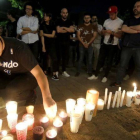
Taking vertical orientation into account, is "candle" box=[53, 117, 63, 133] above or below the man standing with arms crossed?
below

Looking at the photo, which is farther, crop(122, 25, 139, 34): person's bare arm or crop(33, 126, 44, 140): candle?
crop(122, 25, 139, 34): person's bare arm

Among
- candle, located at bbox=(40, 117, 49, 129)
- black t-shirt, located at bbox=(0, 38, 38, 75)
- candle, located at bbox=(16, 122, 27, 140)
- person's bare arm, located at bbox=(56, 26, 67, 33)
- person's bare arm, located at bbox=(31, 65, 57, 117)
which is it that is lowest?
candle, located at bbox=(40, 117, 49, 129)

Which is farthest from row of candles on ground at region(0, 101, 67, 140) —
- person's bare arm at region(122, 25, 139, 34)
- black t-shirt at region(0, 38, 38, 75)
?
person's bare arm at region(122, 25, 139, 34)

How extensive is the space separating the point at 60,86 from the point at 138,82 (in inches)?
68.9

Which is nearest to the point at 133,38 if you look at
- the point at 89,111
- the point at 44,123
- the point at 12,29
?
the point at 89,111

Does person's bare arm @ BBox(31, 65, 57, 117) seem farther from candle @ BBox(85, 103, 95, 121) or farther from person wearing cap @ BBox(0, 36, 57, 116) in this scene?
candle @ BBox(85, 103, 95, 121)

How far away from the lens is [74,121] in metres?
1.50

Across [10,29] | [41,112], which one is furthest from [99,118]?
[10,29]

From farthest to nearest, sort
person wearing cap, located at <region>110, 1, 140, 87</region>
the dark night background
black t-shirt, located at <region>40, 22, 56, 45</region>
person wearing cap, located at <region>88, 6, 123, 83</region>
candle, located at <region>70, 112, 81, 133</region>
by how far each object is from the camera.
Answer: the dark night background, black t-shirt, located at <region>40, 22, 56, 45</region>, person wearing cap, located at <region>88, 6, 123, 83</region>, person wearing cap, located at <region>110, 1, 140, 87</region>, candle, located at <region>70, 112, 81, 133</region>

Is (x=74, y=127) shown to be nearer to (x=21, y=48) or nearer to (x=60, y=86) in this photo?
(x=21, y=48)

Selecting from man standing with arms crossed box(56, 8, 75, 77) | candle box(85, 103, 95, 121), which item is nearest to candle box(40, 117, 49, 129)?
candle box(85, 103, 95, 121)

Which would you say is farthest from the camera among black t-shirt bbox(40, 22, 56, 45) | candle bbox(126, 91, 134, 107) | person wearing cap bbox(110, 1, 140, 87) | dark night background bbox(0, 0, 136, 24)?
dark night background bbox(0, 0, 136, 24)

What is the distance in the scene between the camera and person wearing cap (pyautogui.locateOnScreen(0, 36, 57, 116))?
1.62 meters

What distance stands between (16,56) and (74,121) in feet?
3.04
